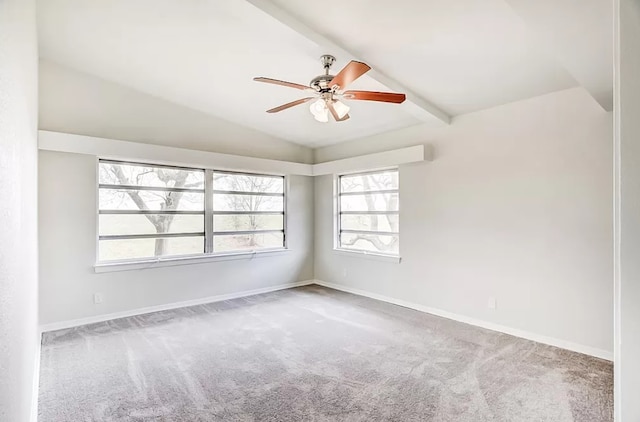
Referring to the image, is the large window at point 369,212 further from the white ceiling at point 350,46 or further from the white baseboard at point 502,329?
the white ceiling at point 350,46

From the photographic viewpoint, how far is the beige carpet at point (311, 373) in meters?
2.33

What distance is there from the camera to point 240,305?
16.3 feet

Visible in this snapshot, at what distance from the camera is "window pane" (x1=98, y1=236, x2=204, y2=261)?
173 inches

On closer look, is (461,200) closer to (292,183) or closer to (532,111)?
(532,111)

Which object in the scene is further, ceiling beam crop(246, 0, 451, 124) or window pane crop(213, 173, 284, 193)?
window pane crop(213, 173, 284, 193)

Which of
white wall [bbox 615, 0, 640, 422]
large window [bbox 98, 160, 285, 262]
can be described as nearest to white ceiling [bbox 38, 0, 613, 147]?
white wall [bbox 615, 0, 640, 422]

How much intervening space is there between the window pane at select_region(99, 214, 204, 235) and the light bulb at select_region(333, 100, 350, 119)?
10.1 ft

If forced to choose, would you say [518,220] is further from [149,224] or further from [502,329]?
[149,224]

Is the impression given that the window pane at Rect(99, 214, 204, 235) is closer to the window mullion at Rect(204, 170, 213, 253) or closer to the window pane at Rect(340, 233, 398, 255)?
the window mullion at Rect(204, 170, 213, 253)

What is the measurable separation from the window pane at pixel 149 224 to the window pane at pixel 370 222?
246cm

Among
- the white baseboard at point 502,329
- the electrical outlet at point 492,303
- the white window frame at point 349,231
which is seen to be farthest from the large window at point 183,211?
the electrical outlet at point 492,303

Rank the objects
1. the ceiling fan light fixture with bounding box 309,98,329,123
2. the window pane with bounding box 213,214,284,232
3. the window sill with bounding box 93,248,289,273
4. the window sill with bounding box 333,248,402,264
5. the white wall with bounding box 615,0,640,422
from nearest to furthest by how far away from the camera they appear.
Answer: the white wall with bounding box 615,0,640,422 < the ceiling fan light fixture with bounding box 309,98,329,123 < the window sill with bounding box 93,248,289,273 < the window sill with bounding box 333,248,402,264 < the window pane with bounding box 213,214,284,232

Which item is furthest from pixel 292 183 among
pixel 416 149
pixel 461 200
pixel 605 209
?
pixel 605 209

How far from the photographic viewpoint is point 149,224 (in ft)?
15.5
